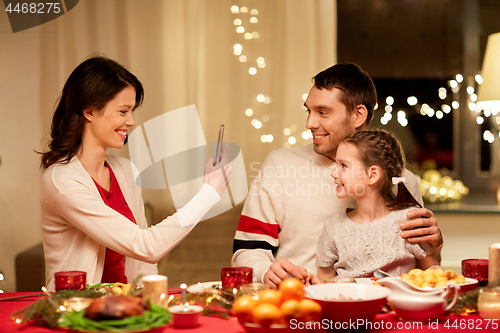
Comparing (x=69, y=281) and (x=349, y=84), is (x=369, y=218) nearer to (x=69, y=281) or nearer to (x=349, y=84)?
(x=349, y=84)

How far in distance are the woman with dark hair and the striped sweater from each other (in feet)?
0.72

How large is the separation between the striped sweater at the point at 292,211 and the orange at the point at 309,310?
85 cm

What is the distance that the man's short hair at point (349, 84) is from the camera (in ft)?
6.15

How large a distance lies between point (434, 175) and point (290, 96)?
1.18 meters

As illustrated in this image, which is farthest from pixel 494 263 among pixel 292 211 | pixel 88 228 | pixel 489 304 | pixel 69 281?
pixel 88 228

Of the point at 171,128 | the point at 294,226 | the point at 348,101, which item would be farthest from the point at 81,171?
the point at 171,128

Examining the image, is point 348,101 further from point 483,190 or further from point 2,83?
point 2,83

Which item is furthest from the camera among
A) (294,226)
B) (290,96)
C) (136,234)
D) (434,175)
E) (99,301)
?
(434,175)

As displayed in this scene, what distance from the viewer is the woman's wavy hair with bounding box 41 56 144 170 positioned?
1768mm

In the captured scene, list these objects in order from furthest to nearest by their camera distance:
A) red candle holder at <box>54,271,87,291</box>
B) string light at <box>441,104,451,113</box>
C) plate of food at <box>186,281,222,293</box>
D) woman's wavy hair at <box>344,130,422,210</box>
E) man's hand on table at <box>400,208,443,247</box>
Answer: string light at <box>441,104,451,113</box> < woman's wavy hair at <box>344,130,422,210</box> < man's hand on table at <box>400,208,443,247</box> < plate of food at <box>186,281,222,293</box> < red candle holder at <box>54,271,87,291</box>

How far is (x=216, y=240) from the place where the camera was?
3.01 m

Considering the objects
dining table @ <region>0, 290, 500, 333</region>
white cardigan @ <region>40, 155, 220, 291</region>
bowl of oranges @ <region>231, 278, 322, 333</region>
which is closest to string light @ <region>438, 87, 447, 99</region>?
white cardigan @ <region>40, 155, 220, 291</region>

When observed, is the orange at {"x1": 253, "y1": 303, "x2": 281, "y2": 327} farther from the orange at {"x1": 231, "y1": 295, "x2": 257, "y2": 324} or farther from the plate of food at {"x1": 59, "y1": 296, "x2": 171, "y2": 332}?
the plate of food at {"x1": 59, "y1": 296, "x2": 171, "y2": 332}

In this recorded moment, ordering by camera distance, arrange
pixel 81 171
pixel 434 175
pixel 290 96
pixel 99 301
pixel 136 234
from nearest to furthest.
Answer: pixel 99 301, pixel 136 234, pixel 81 171, pixel 290 96, pixel 434 175
